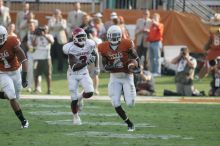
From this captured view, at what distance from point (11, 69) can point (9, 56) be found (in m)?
0.22

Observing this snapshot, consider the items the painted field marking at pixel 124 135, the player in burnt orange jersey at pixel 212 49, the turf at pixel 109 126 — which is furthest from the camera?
the player in burnt orange jersey at pixel 212 49

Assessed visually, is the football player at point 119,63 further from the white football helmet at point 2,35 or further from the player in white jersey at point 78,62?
the white football helmet at point 2,35

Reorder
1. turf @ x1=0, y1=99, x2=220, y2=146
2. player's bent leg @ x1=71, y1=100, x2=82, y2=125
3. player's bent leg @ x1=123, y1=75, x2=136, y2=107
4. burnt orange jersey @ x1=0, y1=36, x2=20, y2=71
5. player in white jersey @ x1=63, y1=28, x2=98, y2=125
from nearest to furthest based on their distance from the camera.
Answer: turf @ x1=0, y1=99, x2=220, y2=146
player's bent leg @ x1=123, y1=75, x2=136, y2=107
burnt orange jersey @ x1=0, y1=36, x2=20, y2=71
player's bent leg @ x1=71, y1=100, x2=82, y2=125
player in white jersey @ x1=63, y1=28, x2=98, y2=125

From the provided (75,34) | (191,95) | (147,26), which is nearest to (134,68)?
(75,34)

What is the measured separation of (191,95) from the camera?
2320cm

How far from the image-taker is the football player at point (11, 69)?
15659 millimetres

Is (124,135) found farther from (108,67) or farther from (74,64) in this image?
(74,64)

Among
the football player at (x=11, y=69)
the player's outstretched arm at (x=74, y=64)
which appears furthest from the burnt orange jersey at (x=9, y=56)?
the player's outstretched arm at (x=74, y=64)

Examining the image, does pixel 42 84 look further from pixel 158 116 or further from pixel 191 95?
pixel 158 116

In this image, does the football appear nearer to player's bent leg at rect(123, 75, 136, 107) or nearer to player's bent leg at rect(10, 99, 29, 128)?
player's bent leg at rect(123, 75, 136, 107)

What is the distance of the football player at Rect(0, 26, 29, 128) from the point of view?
15.7 m

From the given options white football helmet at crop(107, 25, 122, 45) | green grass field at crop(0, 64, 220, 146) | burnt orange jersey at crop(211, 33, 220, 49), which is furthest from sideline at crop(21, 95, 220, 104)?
white football helmet at crop(107, 25, 122, 45)

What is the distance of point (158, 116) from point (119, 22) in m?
7.61

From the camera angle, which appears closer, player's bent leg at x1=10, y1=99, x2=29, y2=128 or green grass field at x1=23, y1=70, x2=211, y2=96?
player's bent leg at x1=10, y1=99, x2=29, y2=128
